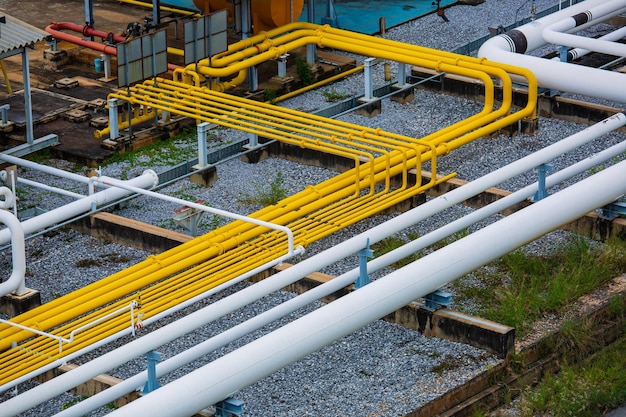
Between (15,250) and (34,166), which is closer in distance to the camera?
(15,250)

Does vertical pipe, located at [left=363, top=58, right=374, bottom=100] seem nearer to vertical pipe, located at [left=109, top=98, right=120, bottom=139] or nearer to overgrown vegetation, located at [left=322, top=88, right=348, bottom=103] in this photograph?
overgrown vegetation, located at [left=322, top=88, right=348, bottom=103]

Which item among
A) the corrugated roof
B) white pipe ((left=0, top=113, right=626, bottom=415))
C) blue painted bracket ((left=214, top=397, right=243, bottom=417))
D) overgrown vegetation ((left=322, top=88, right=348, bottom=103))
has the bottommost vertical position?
overgrown vegetation ((left=322, top=88, right=348, bottom=103))

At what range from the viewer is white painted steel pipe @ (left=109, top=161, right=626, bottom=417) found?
354 inches

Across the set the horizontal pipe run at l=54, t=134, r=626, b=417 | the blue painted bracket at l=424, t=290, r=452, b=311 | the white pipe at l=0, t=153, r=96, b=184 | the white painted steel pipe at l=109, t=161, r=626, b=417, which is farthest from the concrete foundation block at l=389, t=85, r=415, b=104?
the blue painted bracket at l=424, t=290, r=452, b=311

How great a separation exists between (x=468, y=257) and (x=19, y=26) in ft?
21.3

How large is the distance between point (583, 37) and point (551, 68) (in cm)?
58

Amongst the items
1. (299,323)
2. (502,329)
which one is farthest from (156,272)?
(502,329)

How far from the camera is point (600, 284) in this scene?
12453mm

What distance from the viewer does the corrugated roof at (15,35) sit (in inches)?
566

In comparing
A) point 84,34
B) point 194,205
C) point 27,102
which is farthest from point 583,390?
point 84,34

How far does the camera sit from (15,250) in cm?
1151

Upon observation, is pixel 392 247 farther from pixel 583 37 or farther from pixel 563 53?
pixel 563 53

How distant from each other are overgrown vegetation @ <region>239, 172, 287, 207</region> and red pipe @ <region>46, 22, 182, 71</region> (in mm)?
4266

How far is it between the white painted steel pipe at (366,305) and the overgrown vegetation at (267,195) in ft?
11.6
